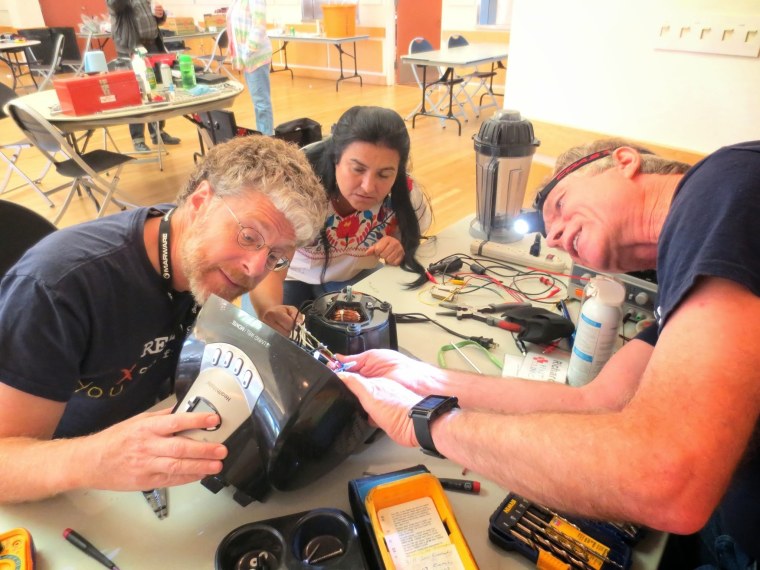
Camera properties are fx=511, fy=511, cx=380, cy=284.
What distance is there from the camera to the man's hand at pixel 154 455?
0.72 metres

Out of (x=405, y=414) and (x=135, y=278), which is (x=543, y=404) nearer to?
(x=405, y=414)

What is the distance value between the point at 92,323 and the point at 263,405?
44cm

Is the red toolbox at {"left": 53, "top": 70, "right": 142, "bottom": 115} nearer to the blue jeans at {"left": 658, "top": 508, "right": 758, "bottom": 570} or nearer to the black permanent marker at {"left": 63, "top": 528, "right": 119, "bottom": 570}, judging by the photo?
the black permanent marker at {"left": 63, "top": 528, "right": 119, "bottom": 570}

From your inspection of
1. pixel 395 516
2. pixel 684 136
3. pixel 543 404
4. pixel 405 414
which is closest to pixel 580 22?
pixel 684 136

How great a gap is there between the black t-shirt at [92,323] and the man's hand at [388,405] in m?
0.44

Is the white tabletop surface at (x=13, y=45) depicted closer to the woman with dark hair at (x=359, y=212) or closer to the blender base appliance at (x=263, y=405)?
the woman with dark hair at (x=359, y=212)

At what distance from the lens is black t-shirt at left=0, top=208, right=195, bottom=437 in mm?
858

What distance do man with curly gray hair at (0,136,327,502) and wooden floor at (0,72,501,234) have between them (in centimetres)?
203

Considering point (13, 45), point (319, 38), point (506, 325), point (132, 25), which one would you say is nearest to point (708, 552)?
point (506, 325)

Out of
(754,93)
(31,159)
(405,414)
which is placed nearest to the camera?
(405,414)

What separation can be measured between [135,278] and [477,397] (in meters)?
0.71

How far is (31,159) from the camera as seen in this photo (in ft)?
15.5

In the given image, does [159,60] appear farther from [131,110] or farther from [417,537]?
[417,537]

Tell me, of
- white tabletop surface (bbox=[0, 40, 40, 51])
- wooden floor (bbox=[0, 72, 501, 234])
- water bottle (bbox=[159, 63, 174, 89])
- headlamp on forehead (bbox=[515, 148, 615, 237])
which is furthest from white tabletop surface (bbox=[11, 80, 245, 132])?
white tabletop surface (bbox=[0, 40, 40, 51])
